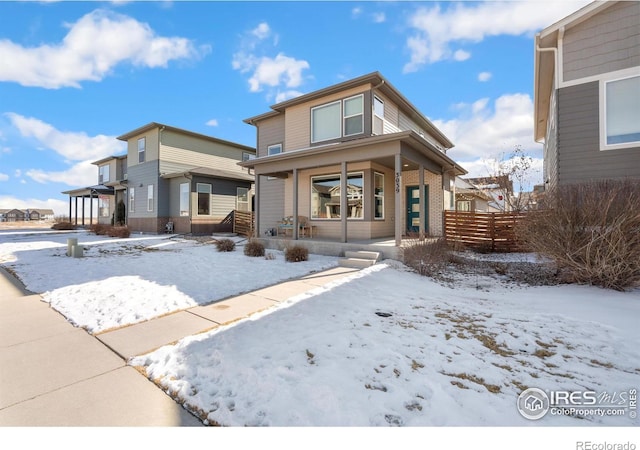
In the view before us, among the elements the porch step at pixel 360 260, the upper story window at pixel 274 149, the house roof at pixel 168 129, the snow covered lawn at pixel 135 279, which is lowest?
the snow covered lawn at pixel 135 279

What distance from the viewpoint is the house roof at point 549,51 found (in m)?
7.54

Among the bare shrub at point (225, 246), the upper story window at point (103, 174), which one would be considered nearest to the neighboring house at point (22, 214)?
the upper story window at point (103, 174)

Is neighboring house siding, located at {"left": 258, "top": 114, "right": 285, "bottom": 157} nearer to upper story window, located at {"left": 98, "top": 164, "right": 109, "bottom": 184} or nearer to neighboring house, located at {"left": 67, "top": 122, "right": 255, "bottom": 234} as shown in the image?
neighboring house, located at {"left": 67, "top": 122, "right": 255, "bottom": 234}

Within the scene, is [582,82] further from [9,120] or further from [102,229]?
[102,229]

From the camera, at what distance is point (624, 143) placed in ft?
24.5

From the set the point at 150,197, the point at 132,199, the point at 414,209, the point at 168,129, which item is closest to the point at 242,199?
the point at 150,197

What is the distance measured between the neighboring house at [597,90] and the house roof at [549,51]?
0.02 m

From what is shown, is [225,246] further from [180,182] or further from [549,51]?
[549,51]

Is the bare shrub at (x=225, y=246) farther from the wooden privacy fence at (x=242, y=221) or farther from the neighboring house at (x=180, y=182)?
the neighboring house at (x=180, y=182)

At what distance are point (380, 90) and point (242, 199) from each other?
12.9 metres

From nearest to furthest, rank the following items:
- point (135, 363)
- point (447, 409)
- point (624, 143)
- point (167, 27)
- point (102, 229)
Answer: point (447, 409) → point (135, 363) → point (624, 143) → point (167, 27) → point (102, 229)

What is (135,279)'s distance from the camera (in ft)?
21.5
